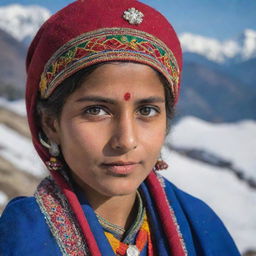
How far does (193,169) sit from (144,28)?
6754 mm

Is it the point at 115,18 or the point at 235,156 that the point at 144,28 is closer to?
the point at 115,18

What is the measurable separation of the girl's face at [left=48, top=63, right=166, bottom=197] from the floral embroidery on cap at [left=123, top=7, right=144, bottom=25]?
16 centimetres

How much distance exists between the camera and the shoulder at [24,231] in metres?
1.41

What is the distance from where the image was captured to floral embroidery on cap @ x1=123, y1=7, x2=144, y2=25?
1.43 metres

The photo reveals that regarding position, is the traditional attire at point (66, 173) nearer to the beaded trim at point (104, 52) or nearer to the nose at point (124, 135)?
the beaded trim at point (104, 52)

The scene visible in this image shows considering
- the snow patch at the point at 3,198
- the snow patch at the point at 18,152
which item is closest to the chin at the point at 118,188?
the snow patch at the point at 3,198

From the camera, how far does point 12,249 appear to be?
1402 mm

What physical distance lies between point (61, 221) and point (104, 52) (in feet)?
2.12

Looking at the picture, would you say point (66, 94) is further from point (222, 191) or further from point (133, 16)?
point (222, 191)

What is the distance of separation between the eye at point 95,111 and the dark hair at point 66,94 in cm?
9

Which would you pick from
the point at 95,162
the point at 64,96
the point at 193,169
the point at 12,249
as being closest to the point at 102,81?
the point at 64,96

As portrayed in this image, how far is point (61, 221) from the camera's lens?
1.51 m

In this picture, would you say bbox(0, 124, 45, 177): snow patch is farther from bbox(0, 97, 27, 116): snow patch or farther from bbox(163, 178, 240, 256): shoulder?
bbox(163, 178, 240, 256): shoulder

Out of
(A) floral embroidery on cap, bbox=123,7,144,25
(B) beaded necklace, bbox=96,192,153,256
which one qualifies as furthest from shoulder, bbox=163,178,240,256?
(A) floral embroidery on cap, bbox=123,7,144,25
